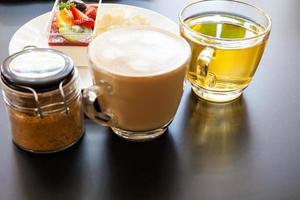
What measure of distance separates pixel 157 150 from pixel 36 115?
0.51ft

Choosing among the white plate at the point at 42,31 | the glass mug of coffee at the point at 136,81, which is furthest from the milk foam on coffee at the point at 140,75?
the white plate at the point at 42,31

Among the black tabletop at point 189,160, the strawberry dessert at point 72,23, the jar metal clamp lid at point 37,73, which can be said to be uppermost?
the jar metal clamp lid at point 37,73

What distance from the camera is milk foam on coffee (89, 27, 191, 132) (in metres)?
0.54

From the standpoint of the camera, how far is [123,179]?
56 centimetres

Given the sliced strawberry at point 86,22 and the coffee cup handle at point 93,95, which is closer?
the coffee cup handle at point 93,95

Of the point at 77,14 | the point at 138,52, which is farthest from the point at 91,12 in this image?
the point at 138,52

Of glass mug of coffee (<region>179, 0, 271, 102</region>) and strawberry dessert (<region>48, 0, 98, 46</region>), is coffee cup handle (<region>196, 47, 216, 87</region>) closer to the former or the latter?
glass mug of coffee (<region>179, 0, 271, 102</region>)

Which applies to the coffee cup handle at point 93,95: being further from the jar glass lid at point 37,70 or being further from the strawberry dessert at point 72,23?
the strawberry dessert at point 72,23

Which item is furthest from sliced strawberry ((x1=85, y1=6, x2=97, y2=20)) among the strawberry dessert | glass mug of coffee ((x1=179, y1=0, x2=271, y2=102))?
glass mug of coffee ((x1=179, y1=0, x2=271, y2=102))

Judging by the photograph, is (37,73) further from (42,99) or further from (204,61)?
(204,61)

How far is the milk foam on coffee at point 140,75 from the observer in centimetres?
54


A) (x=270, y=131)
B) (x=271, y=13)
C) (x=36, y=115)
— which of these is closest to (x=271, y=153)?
(x=270, y=131)

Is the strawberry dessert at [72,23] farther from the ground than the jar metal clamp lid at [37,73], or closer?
closer

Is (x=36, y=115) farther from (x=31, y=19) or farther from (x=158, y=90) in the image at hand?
(x=31, y=19)
